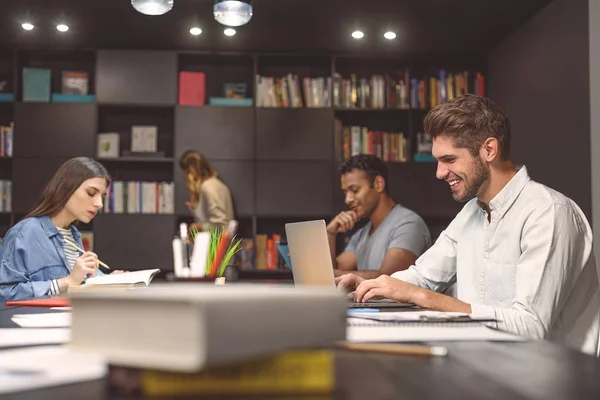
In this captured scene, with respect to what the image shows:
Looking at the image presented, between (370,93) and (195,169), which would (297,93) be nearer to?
(370,93)

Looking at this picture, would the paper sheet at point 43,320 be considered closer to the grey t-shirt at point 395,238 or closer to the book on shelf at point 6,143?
the grey t-shirt at point 395,238

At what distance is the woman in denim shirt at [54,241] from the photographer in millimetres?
2424

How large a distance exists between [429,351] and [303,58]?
505cm

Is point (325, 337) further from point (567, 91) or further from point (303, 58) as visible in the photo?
point (303, 58)

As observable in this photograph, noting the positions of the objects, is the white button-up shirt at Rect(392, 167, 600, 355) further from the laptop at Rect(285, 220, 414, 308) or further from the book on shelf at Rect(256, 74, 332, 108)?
the book on shelf at Rect(256, 74, 332, 108)

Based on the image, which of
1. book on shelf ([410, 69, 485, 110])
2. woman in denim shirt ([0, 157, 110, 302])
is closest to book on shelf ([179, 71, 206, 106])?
book on shelf ([410, 69, 485, 110])

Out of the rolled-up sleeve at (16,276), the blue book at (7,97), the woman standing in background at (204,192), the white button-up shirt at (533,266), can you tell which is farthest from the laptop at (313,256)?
the blue book at (7,97)

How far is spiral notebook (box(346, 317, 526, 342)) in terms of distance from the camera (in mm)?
1035

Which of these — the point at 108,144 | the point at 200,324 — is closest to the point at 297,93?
the point at 108,144

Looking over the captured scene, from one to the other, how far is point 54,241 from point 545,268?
1948 millimetres

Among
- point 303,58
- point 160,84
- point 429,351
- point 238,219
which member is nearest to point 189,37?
point 160,84

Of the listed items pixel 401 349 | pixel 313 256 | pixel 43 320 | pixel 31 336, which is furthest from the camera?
pixel 313 256

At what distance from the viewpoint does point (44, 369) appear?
0.74 m

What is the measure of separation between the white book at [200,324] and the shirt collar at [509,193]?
139 cm
